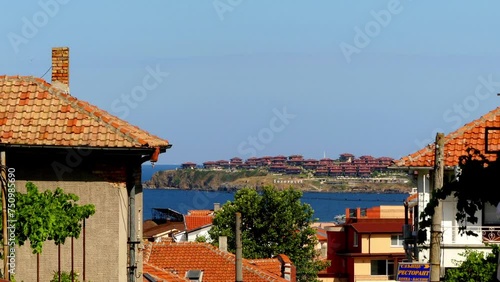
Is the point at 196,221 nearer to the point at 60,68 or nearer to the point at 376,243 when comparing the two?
the point at 376,243

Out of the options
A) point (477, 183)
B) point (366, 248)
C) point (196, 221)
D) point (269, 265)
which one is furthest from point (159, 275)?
point (196, 221)

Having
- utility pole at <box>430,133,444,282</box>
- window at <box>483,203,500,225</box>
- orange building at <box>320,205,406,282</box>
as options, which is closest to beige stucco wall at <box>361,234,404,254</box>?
orange building at <box>320,205,406,282</box>

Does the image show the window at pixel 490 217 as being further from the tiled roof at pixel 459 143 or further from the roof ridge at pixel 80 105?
the roof ridge at pixel 80 105

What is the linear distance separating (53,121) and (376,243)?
62.2 metres

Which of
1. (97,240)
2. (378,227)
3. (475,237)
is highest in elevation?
(97,240)

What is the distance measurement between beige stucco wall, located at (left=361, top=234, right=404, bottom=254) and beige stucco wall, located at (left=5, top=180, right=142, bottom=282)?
199ft

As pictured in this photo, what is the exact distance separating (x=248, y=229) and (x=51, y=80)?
61653 millimetres

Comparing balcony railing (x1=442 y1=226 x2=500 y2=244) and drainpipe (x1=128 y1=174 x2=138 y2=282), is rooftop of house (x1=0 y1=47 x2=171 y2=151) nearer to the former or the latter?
drainpipe (x1=128 y1=174 x2=138 y2=282)

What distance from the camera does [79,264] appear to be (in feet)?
91.9

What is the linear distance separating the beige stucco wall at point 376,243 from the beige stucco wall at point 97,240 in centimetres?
6068

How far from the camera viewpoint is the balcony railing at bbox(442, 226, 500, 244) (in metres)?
34.0

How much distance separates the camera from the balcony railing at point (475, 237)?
1339 inches

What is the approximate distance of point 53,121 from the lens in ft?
92.2

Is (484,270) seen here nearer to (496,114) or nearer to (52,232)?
(496,114)
